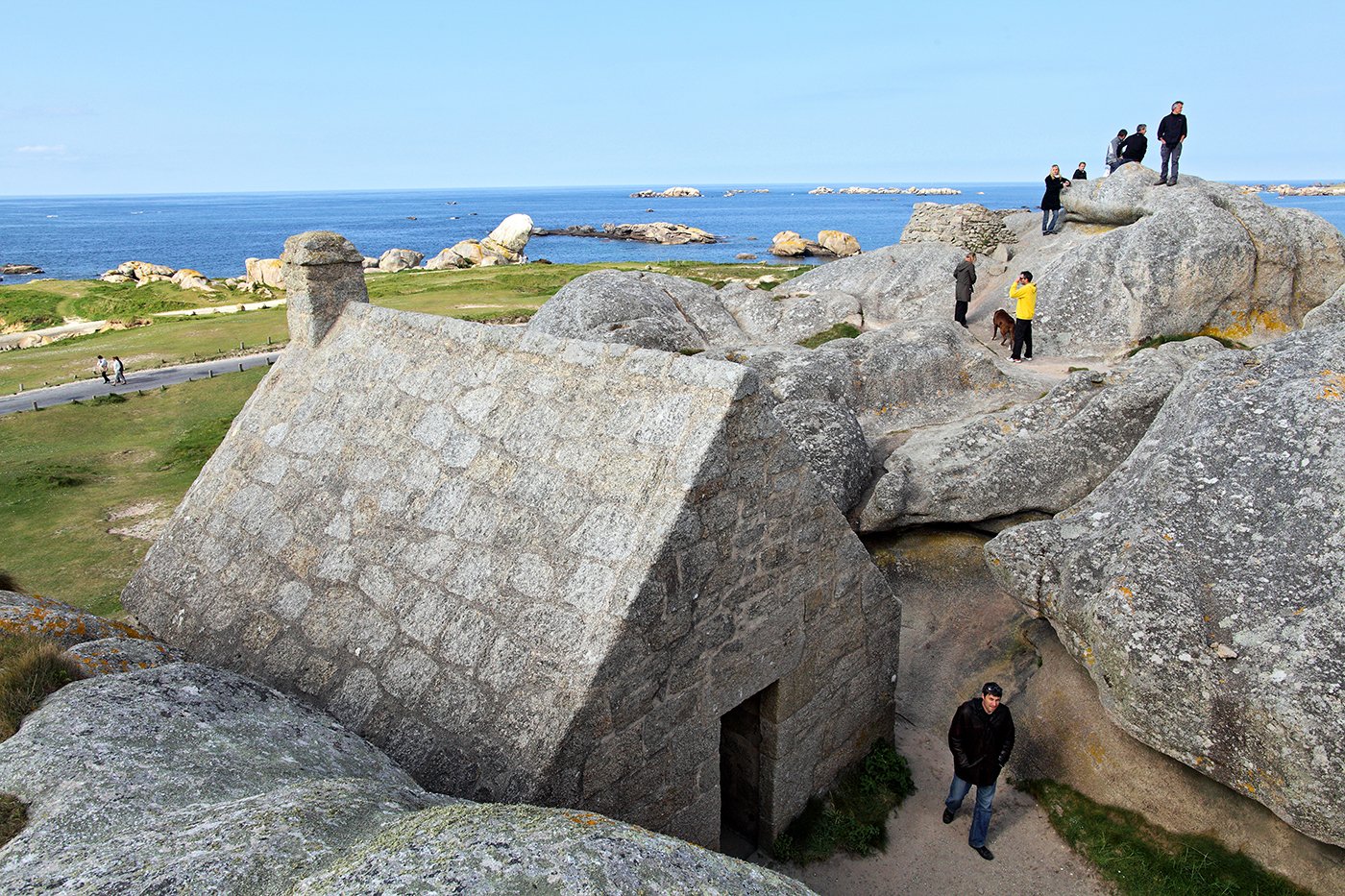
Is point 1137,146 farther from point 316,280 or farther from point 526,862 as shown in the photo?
point 526,862

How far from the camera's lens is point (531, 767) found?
541cm

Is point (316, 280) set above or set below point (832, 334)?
above

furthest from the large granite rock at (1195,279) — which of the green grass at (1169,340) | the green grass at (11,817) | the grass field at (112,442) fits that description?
the green grass at (11,817)

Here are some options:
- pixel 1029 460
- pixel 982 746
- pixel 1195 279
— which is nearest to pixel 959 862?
pixel 982 746

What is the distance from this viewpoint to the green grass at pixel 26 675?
4228 millimetres

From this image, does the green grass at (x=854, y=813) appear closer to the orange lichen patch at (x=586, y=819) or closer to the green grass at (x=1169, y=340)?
the orange lichen patch at (x=586, y=819)

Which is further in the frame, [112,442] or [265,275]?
[265,275]

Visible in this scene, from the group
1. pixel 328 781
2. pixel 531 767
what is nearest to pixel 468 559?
pixel 531 767

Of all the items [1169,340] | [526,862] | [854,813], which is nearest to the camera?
[526,862]

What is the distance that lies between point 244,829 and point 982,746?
6842 mm

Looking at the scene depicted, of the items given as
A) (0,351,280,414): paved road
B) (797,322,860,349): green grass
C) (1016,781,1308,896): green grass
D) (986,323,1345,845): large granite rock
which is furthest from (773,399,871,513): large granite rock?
(0,351,280,414): paved road

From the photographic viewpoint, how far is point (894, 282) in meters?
20.9

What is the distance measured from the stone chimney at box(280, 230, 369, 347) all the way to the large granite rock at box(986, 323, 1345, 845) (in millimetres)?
8003

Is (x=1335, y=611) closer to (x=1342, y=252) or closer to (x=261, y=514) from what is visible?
(x=261, y=514)
